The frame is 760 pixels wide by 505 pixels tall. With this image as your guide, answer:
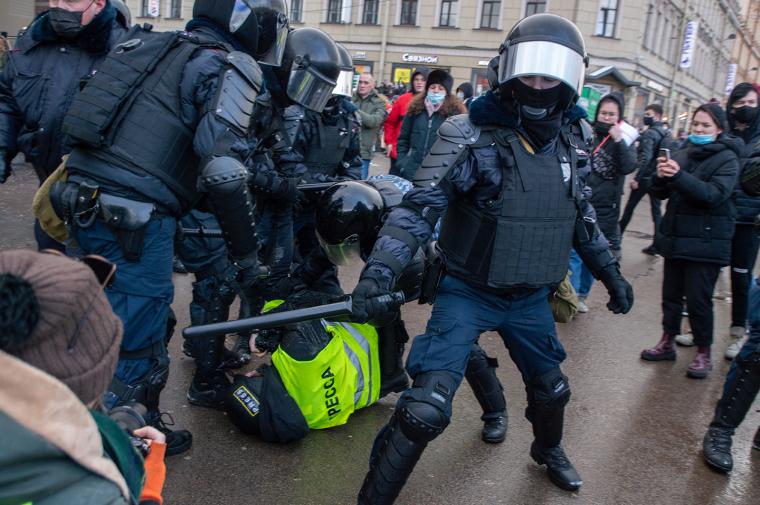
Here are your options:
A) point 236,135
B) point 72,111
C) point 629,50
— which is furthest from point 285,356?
point 629,50

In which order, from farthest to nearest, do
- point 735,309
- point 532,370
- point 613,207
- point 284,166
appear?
1. point 613,207
2. point 735,309
3. point 284,166
4. point 532,370

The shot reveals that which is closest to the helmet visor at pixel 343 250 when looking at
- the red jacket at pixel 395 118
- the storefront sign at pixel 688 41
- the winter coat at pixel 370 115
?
the red jacket at pixel 395 118

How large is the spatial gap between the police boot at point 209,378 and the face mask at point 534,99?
1.91m

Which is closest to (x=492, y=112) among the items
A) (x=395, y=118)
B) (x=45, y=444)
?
(x=45, y=444)

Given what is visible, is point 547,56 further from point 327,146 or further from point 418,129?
point 418,129

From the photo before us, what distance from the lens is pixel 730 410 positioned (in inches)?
131

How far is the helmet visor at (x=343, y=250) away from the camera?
345cm

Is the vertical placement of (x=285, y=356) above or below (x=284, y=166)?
below

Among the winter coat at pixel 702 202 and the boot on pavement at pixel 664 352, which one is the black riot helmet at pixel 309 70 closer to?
the winter coat at pixel 702 202

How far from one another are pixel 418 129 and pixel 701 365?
3584 mm

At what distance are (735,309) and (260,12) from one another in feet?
14.4

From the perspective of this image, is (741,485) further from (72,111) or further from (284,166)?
(72,111)

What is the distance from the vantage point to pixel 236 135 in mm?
2498

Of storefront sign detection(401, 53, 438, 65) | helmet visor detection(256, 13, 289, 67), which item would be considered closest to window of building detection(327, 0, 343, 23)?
storefront sign detection(401, 53, 438, 65)
